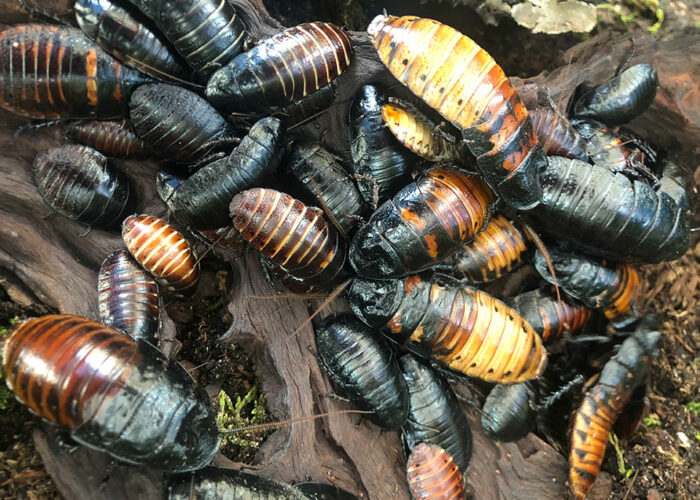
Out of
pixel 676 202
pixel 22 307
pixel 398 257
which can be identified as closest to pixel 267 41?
pixel 398 257

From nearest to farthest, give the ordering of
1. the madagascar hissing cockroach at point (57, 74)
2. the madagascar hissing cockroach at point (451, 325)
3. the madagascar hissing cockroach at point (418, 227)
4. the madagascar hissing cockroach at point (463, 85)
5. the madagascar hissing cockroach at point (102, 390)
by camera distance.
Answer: the madagascar hissing cockroach at point (102, 390), the madagascar hissing cockroach at point (57, 74), the madagascar hissing cockroach at point (463, 85), the madagascar hissing cockroach at point (418, 227), the madagascar hissing cockroach at point (451, 325)

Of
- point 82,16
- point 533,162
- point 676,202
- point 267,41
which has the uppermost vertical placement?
point 82,16

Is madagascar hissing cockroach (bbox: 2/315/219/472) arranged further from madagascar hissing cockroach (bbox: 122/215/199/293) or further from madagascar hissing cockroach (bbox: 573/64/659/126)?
madagascar hissing cockroach (bbox: 573/64/659/126)

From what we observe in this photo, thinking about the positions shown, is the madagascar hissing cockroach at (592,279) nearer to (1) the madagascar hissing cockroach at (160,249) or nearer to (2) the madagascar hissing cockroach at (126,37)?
(1) the madagascar hissing cockroach at (160,249)

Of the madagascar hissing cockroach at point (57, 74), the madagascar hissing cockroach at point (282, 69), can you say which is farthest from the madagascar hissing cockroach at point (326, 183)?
the madagascar hissing cockroach at point (57, 74)

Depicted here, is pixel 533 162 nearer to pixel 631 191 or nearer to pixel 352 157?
pixel 631 191

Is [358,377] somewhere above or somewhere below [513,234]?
below
